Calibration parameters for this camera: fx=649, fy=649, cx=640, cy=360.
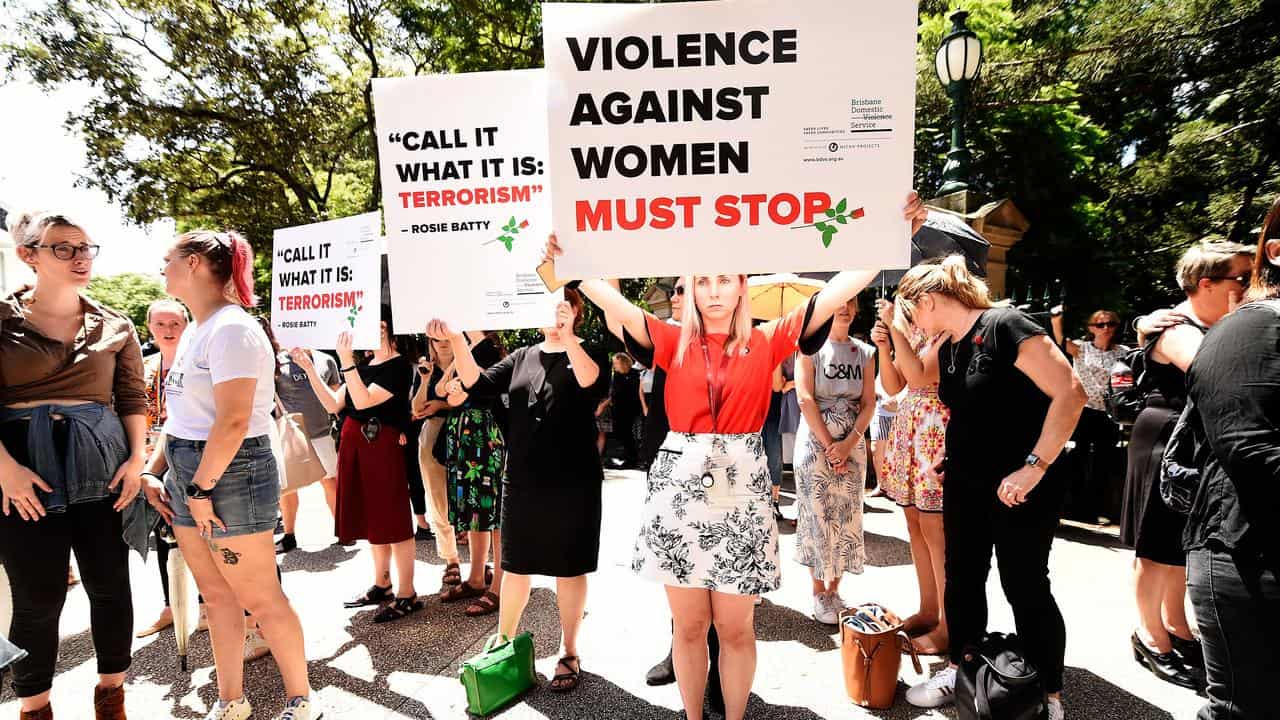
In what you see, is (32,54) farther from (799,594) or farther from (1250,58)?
(1250,58)

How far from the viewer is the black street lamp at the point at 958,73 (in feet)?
21.2

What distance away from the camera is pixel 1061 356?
8.68 feet

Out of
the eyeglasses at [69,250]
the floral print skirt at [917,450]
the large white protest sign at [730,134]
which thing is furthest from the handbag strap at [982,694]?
the eyeglasses at [69,250]

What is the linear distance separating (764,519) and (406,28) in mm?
15630

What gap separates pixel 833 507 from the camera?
4.21 m

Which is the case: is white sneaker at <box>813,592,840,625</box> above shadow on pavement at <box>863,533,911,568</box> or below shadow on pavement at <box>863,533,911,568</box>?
above

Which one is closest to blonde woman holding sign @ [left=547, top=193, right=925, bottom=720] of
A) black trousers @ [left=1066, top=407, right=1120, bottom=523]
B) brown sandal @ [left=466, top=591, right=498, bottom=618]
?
brown sandal @ [left=466, top=591, right=498, bottom=618]

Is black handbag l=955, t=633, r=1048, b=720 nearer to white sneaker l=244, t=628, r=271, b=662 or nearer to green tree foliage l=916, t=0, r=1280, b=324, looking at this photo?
white sneaker l=244, t=628, r=271, b=662

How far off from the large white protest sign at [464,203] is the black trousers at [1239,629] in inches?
100

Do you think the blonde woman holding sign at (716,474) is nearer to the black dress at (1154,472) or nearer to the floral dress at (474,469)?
the black dress at (1154,472)

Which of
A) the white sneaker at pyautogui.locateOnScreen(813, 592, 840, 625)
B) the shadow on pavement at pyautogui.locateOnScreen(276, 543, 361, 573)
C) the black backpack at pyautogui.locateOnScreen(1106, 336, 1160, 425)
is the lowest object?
the shadow on pavement at pyautogui.locateOnScreen(276, 543, 361, 573)

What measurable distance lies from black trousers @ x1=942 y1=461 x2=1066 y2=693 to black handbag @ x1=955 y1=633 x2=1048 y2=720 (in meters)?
0.10

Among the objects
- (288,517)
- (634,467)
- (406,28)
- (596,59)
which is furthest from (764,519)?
(406,28)

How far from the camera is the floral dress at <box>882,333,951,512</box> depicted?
3.71m
